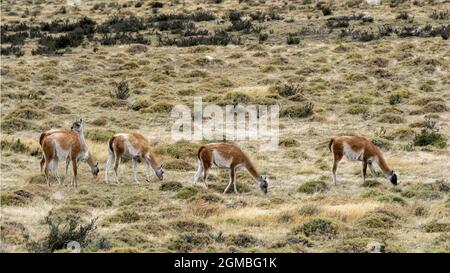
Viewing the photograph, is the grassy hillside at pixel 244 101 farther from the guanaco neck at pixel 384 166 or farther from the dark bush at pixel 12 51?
the guanaco neck at pixel 384 166

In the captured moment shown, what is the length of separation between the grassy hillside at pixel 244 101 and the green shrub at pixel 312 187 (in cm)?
4

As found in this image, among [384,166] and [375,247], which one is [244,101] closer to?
[384,166]

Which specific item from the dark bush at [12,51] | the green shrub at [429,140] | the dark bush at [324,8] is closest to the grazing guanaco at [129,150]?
the green shrub at [429,140]

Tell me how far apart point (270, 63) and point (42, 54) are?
44.0ft

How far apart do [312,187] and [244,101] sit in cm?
1318

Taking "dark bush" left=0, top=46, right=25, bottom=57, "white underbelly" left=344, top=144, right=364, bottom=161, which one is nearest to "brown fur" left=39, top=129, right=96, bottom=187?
"white underbelly" left=344, top=144, right=364, bottom=161

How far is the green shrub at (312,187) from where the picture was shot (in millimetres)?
17109

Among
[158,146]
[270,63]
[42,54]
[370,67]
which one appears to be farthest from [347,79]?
[42,54]

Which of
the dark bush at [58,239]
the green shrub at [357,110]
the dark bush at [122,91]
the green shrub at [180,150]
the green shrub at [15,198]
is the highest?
the dark bush at [58,239]

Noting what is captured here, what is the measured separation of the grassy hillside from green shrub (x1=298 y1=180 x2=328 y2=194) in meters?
0.04

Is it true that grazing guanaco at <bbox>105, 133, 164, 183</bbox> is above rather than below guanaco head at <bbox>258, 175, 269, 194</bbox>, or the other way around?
above

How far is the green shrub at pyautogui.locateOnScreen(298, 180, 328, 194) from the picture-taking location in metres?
17.1

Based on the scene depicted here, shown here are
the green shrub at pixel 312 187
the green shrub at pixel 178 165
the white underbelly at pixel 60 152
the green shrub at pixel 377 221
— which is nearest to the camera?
the green shrub at pixel 377 221

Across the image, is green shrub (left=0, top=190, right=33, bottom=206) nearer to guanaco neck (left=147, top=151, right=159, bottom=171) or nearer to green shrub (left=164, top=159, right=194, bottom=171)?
guanaco neck (left=147, top=151, right=159, bottom=171)
